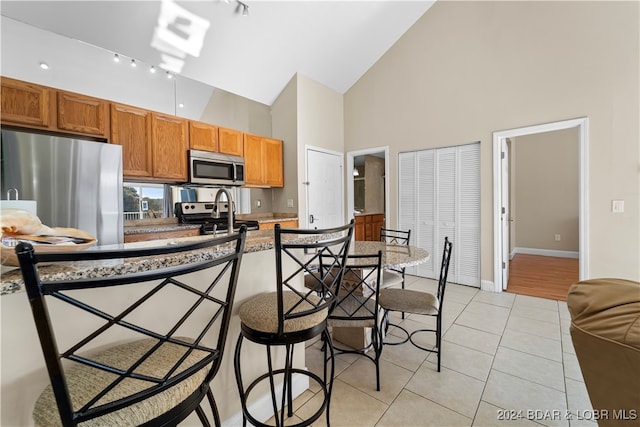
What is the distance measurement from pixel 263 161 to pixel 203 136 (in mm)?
903

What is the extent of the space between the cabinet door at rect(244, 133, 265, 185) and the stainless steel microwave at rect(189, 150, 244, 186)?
4.7 inches

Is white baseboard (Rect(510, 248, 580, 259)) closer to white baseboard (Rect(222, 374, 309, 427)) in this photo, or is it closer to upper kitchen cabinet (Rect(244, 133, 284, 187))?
upper kitchen cabinet (Rect(244, 133, 284, 187))

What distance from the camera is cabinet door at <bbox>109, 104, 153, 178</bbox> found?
9.14 ft

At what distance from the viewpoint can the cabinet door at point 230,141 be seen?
3623 millimetres

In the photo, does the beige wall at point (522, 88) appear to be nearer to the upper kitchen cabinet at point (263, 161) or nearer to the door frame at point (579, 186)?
the door frame at point (579, 186)

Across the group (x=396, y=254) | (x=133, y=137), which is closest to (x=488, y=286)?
(x=396, y=254)

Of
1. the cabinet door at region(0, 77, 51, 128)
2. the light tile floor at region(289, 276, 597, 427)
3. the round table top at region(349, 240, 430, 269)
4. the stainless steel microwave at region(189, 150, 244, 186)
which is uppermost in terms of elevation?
the cabinet door at region(0, 77, 51, 128)

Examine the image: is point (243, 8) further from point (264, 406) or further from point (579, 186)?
point (579, 186)

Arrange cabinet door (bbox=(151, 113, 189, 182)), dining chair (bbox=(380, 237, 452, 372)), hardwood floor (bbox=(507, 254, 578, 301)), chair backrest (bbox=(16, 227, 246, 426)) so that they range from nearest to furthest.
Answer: chair backrest (bbox=(16, 227, 246, 426)) → dining chair (bbox=(380, 237, 452, 372)) → cabinet door (bbox=(151, 113, 189, 182)) → hardwood floor (bbox=(507, 254, 578, 301))

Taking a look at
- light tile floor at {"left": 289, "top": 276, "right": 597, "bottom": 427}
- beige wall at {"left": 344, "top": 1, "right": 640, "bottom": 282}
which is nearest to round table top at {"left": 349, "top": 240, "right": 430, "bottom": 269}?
light tile floor at {"left": 289, "top": 276, "right": 597, "bottom": 427}

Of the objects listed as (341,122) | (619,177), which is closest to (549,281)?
(619,177)

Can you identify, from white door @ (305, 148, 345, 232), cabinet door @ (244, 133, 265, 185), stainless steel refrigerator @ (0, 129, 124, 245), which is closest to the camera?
stainless steel refrigerator @ (0, 129, 124, 245)

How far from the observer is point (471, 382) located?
1.74 metres

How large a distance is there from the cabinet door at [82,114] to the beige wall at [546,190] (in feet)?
21.7
